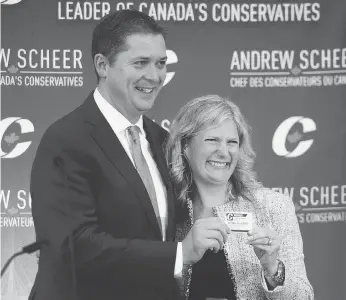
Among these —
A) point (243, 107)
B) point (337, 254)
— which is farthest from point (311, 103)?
point (337, 254)

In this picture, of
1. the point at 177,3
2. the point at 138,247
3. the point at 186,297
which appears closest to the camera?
the point at 138,247

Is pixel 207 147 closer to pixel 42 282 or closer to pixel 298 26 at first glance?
pixel 42 282

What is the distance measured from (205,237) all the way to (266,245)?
33 cm

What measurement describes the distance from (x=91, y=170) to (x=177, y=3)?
207 centimetres

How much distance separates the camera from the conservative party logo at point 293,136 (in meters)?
4.68

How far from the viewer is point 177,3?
4.58m

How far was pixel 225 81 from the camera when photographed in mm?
4641

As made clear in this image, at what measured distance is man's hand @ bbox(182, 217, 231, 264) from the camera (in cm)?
265

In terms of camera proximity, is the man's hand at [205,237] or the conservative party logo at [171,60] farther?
the conservative party logo at [171,60]

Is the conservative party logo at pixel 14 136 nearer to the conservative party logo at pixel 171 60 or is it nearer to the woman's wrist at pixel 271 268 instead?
the conservative party logo at pixel 171 60

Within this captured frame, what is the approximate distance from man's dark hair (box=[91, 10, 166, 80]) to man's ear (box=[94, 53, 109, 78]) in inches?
0.6

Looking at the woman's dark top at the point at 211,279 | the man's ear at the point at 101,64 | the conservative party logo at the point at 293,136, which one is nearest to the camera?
the man's ear at the point at 101,64

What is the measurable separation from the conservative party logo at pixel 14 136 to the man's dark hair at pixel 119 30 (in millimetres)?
1761

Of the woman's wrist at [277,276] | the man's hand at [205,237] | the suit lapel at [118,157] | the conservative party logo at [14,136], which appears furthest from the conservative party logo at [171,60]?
the man's hand at [205,237]
